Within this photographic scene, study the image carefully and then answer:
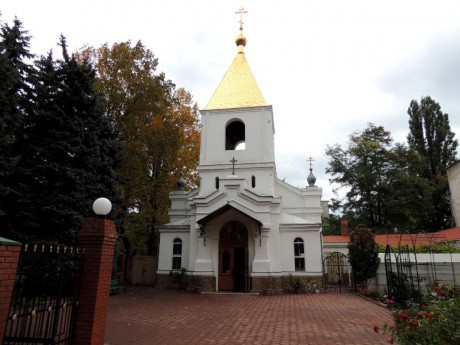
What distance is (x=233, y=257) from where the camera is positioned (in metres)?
17.6

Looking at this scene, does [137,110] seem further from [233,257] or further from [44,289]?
[44,289]

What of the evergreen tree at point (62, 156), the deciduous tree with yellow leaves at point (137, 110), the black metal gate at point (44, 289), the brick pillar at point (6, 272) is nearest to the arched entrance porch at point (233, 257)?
the deciduous tree with yellow leaves at point (137, 110)

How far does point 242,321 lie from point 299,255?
362 inches

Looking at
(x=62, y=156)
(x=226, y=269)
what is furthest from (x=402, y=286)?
(x=62, y=156)

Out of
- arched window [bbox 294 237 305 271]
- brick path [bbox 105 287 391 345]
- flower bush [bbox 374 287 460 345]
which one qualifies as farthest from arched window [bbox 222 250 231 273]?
flower bush [bbox 374 287 460 345]

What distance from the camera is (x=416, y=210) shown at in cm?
2930

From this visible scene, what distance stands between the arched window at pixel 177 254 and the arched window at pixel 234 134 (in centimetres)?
651

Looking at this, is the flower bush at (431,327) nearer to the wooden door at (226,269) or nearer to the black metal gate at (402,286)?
the black metal gate at (402,286)

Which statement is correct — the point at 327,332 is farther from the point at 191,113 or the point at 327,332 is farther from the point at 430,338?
the point at 191,113

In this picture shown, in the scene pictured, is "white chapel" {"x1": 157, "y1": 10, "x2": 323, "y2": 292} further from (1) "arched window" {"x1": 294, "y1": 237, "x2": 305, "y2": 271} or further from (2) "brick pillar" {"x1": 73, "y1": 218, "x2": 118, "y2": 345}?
(2) "brick pillar" {"x1": 73, "y1": 218, "x2": 118, "y2": 345}

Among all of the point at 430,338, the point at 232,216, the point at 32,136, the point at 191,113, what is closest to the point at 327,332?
the point at 430,338

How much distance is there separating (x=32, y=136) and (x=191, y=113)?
45.9 feet

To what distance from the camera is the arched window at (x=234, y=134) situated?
21550 mm

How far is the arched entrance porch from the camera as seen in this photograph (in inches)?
677
